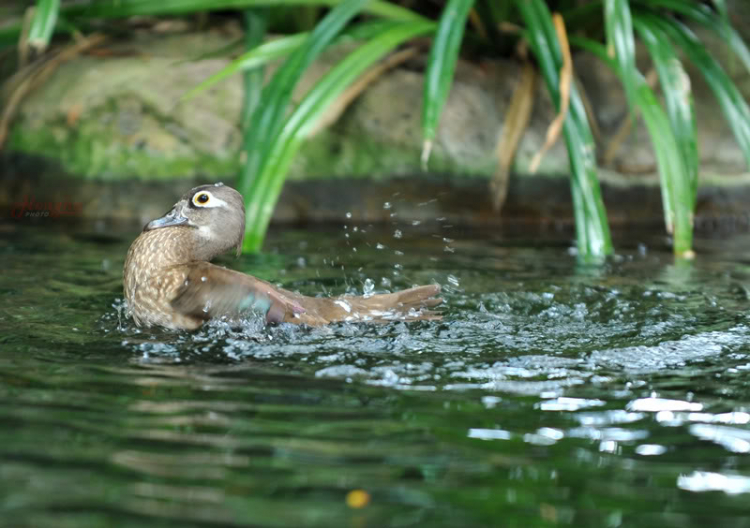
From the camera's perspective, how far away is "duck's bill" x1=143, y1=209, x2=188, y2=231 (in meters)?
4.12

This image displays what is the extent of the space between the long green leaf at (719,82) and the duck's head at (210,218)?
2831 millimetres

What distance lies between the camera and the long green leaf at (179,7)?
595cm

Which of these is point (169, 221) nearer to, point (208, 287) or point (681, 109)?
point (208, 287)

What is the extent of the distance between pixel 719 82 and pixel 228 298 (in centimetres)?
329

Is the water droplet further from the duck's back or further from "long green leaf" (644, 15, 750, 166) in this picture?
"long green leaf" (644, 15, 750, 166)

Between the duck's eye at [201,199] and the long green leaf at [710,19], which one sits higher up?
the long green leaf at [710,19]

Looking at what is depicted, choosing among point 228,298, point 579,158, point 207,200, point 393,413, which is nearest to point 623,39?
point 579,158

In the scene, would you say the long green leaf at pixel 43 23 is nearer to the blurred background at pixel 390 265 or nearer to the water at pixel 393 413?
the blurred background at pixel 390 265


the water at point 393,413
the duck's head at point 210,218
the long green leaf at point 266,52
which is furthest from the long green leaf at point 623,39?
the duck's head at point 210,218

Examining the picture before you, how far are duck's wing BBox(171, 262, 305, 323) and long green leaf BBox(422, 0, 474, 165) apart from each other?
1193 mm

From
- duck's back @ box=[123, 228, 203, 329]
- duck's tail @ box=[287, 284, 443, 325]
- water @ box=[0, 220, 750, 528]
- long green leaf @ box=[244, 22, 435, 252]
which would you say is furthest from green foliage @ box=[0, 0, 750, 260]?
duck's tail @ box=[287, 284, 443, 325]

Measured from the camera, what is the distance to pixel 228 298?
12.2ft

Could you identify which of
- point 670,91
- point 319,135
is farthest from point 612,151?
point 319,135

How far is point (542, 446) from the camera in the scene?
8.16 feet
